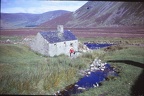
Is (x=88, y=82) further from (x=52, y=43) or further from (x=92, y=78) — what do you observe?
(x=52, y=43)

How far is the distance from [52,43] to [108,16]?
61.3m

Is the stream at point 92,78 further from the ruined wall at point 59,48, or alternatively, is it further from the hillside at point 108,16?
the hillside at point 108,16

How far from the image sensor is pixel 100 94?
382 inches

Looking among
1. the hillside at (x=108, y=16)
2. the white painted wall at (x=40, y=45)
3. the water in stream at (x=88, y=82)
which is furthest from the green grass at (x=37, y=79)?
the hillside at (x=108, y=16)

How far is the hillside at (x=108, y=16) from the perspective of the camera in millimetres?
67500

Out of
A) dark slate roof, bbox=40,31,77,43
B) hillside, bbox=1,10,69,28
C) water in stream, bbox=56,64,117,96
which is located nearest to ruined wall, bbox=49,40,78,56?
dark slate roof, bbox=40,31,77,43

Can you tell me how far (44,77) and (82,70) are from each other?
4595mm

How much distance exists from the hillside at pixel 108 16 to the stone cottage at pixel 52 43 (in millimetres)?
42831

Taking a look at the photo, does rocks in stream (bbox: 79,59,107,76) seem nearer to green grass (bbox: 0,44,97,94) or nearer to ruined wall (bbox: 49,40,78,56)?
green grass (bbox: 0,44,97,94)

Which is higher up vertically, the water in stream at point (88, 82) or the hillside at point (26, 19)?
the hillside at point (26, 19)

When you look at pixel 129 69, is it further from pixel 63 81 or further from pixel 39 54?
pixel 39 54

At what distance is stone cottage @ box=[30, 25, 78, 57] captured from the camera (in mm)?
20406

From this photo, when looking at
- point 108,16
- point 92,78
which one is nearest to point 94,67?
point 92,78

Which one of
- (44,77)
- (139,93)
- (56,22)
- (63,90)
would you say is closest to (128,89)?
(139,93)
